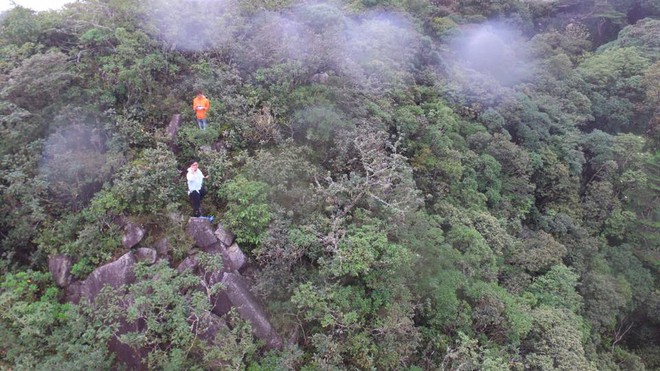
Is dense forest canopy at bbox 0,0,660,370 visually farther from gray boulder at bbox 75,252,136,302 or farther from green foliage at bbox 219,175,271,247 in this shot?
gray boulder at bbox 75,252,136,302

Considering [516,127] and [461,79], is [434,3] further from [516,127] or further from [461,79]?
[516,127]

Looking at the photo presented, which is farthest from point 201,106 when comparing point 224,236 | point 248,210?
point 224,236

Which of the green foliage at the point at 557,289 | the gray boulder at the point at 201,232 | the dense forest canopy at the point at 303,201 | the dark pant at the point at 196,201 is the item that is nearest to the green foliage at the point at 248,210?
the dense forest canopy at the point at 303,201

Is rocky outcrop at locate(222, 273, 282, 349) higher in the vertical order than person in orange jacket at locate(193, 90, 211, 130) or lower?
lower

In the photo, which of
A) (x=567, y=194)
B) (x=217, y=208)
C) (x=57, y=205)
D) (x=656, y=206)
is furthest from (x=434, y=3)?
(x=57, y=205)

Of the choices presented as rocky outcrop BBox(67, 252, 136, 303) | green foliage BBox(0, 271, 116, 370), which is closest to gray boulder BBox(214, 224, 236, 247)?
rocky outcrop BBox(67, 252, 136, 303)

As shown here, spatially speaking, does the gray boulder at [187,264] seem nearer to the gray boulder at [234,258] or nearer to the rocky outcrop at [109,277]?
the gray boulder at [234,258]
